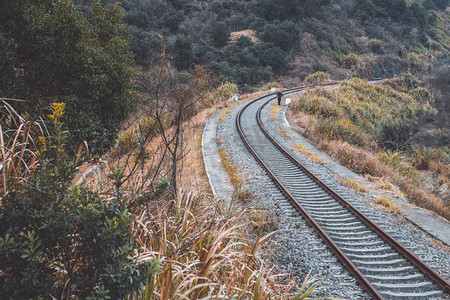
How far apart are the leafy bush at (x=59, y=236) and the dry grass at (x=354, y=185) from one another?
8.76 metres

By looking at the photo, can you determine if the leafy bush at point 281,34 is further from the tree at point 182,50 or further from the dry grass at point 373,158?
the dry grass at point 373,158

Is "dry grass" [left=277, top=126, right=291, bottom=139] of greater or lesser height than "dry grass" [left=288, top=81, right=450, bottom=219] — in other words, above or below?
above

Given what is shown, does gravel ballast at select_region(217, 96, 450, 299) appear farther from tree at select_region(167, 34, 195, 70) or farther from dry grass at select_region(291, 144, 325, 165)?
tree at select_region(167, 34, 195, 70)

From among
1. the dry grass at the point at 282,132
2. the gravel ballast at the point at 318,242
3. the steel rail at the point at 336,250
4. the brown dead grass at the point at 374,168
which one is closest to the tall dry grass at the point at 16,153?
the gravel ballast at the point at 318,242

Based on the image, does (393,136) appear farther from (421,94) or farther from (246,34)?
(246,34)

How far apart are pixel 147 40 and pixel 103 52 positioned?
94.9ft

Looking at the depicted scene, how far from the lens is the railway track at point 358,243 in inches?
196

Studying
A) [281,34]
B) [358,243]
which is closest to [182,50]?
[281,34]

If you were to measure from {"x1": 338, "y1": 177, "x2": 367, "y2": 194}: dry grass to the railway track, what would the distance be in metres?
1.04

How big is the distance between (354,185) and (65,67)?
30.8 feet

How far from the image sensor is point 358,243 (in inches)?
248

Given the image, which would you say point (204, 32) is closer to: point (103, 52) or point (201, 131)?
point (201, 131)

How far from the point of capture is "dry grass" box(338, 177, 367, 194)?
30.5 ft

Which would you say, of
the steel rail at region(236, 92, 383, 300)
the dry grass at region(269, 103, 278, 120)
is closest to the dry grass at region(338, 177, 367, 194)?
the steel rail at region(236, 92, 383, 300)
